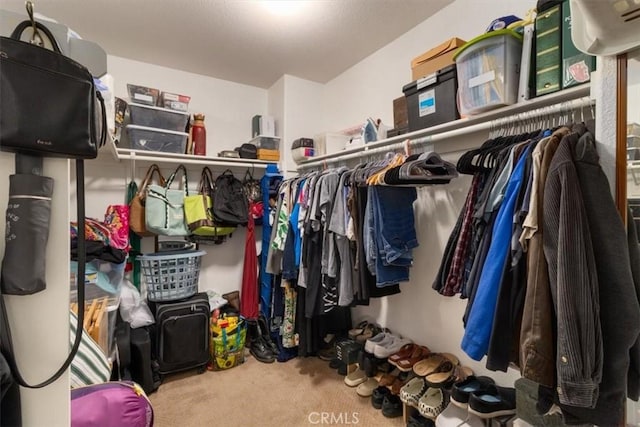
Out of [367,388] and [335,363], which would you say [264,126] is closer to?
[335,363]

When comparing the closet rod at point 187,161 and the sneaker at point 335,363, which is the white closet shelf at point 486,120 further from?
the sneaker at point 335,363

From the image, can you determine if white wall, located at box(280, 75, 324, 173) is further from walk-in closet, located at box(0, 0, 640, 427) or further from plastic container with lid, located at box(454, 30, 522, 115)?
plastic container with lid, located at box(454, 30, 522, 115)

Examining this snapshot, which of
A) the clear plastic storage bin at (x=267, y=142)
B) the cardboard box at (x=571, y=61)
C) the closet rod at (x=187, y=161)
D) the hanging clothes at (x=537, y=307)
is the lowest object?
the hanging clothes at (x=537, y=307)

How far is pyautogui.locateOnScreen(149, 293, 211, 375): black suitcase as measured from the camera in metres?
2.15

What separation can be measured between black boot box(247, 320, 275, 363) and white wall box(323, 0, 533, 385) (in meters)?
0.81

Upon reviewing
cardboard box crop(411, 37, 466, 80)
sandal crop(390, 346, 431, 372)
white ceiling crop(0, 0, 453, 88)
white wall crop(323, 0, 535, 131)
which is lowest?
sandal crop(390, 346, 431, 372)

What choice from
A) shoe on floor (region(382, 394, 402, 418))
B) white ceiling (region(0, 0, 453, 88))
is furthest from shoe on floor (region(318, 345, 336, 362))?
white ceiling (region(0, 0, 453, 88))

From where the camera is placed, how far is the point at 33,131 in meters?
0.61

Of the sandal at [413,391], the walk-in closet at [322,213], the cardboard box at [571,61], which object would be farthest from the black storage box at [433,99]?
the sandal at [413,391]

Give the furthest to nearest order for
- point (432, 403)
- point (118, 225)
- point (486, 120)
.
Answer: point (118, 225)
point (432, 403)
point (486, 120)

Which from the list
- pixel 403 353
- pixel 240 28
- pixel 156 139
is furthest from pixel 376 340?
pixel 240 28

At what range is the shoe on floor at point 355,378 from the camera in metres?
2.07

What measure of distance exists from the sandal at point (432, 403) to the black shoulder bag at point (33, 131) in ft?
5.11

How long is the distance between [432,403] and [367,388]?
0.52m
